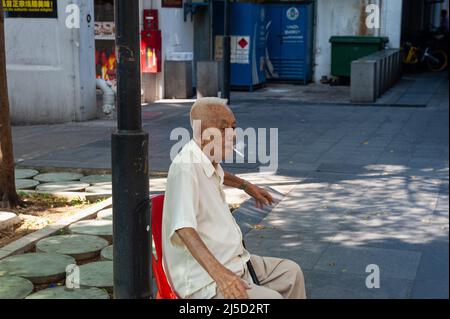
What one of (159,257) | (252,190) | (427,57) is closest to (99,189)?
(252,190)

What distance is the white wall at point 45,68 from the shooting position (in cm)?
1229

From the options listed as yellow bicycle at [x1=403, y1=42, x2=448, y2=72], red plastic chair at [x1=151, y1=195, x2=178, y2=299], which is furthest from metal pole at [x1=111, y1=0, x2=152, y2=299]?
yellow bicycle at [x1=403, y1=42, x2=448, y2=72]

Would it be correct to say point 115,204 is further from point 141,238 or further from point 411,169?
point 411,169

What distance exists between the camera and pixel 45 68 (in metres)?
12.4

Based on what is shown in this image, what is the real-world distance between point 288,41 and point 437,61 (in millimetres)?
5574

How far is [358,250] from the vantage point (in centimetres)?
544

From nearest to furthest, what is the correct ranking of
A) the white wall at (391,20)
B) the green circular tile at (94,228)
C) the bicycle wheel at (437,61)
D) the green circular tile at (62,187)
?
1. the green circular tile at (94,228)
2. the green circular tile at (62,187)
3. the white wall at (391,20)
4. the bicycle wheel at (437,61)

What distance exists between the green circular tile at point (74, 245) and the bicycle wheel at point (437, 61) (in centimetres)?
1820

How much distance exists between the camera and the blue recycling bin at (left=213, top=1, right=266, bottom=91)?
17.1 m

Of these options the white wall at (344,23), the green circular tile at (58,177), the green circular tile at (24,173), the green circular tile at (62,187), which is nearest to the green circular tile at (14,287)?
the green circular tile at (62,187)

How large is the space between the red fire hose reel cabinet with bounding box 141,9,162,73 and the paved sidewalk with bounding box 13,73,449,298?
1.16 metres

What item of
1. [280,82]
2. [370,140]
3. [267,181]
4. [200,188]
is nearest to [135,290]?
[200,188]

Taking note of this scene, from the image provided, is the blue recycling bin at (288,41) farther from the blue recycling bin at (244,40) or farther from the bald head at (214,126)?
the bald head at (214,126)

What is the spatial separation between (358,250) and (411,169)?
335 cm
